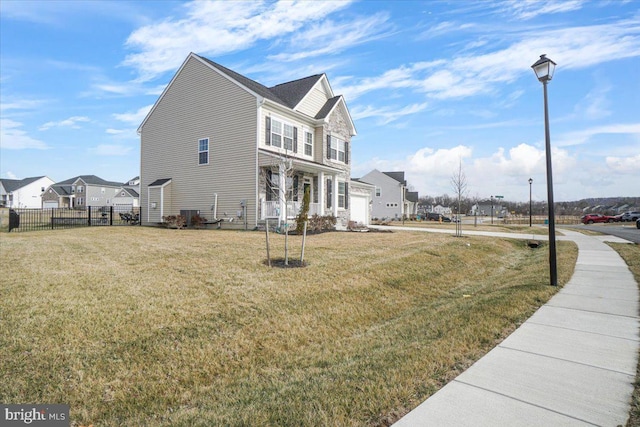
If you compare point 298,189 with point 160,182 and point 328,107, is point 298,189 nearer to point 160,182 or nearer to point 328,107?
point 328,107

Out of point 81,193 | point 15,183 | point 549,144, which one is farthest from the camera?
point 15,183

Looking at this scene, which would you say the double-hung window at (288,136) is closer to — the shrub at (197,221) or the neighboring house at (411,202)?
the shrub at (197,221)

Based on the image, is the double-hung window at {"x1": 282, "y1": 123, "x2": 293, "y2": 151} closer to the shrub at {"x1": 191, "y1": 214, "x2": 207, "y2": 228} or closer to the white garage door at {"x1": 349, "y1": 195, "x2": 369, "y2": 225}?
the shrub at {"x1": 191, "y1": 214, "x2": 207, "y2": 228}

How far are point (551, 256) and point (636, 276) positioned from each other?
2832mm

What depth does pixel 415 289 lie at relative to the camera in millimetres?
8070

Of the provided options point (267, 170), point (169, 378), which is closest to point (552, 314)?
point (169, 378)

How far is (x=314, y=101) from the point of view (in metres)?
21.0

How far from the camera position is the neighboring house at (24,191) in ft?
212

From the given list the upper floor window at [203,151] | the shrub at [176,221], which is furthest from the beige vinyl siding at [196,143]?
the shrub at [176,221]

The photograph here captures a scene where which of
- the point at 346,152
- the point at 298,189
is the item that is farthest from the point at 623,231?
the point at 298,189

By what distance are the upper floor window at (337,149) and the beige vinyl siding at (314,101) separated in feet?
6.35

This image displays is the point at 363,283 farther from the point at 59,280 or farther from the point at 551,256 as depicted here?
the point at 59,280

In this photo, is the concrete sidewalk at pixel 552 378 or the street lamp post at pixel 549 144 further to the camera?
the street lamp post at pixel 549 144
